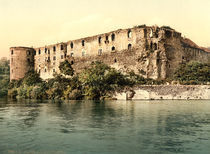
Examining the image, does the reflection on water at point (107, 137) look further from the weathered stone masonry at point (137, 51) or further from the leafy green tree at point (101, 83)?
the weathered stone masonry at point (137, 51)

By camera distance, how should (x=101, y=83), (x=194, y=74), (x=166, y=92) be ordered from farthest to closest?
(x=101, y=83), (x=194, y=74), (x=166, y=92)

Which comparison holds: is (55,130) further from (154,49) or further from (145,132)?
(154,49)

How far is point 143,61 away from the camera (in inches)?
2046

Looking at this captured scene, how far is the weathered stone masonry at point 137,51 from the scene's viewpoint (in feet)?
167

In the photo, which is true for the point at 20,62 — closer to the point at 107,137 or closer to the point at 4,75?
the point at 4,75

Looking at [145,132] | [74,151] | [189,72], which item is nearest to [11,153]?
[74,151]

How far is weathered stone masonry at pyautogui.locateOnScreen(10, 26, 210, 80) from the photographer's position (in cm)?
5081

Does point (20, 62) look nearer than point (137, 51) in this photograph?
No

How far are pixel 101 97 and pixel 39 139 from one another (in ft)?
104

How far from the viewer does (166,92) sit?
138 feet

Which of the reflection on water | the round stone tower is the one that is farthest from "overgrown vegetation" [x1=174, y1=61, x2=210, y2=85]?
the round stone tower

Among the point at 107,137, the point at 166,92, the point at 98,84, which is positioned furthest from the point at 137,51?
the point at 107,137

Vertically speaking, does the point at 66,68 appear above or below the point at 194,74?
above

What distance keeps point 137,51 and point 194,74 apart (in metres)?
12.2
